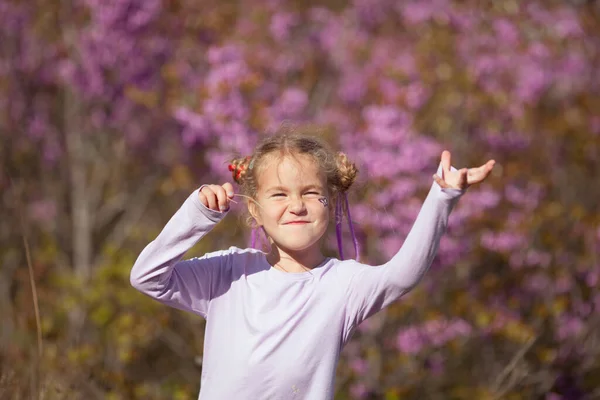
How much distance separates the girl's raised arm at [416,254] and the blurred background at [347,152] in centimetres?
173

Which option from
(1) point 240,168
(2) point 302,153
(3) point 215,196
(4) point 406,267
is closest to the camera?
(4) point 406,267

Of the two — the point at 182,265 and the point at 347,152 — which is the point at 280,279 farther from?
the point at 347,152

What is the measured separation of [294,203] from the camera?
244cm

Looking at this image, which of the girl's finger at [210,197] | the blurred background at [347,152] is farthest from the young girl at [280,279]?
the blurred background at [347,152]

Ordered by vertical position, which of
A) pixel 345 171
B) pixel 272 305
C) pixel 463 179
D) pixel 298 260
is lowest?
pixel 272 305

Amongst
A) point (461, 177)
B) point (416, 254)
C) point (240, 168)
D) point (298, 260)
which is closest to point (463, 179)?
point (461, 177)

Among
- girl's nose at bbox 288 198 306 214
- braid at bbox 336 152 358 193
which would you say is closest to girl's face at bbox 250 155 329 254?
girl's nose at bbox 288 198 306 214

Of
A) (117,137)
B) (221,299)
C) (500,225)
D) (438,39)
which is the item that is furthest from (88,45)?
(221,299)

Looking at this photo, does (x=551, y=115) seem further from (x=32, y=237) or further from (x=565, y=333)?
(x=32, y=237)

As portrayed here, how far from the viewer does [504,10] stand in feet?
24.3

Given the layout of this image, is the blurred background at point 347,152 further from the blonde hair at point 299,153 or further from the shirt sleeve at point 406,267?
the shirt sleeve at point 406,267

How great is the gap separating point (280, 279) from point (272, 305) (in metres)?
0.08

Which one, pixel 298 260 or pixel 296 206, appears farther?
pixel 298 260

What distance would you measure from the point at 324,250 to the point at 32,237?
3.86 m
